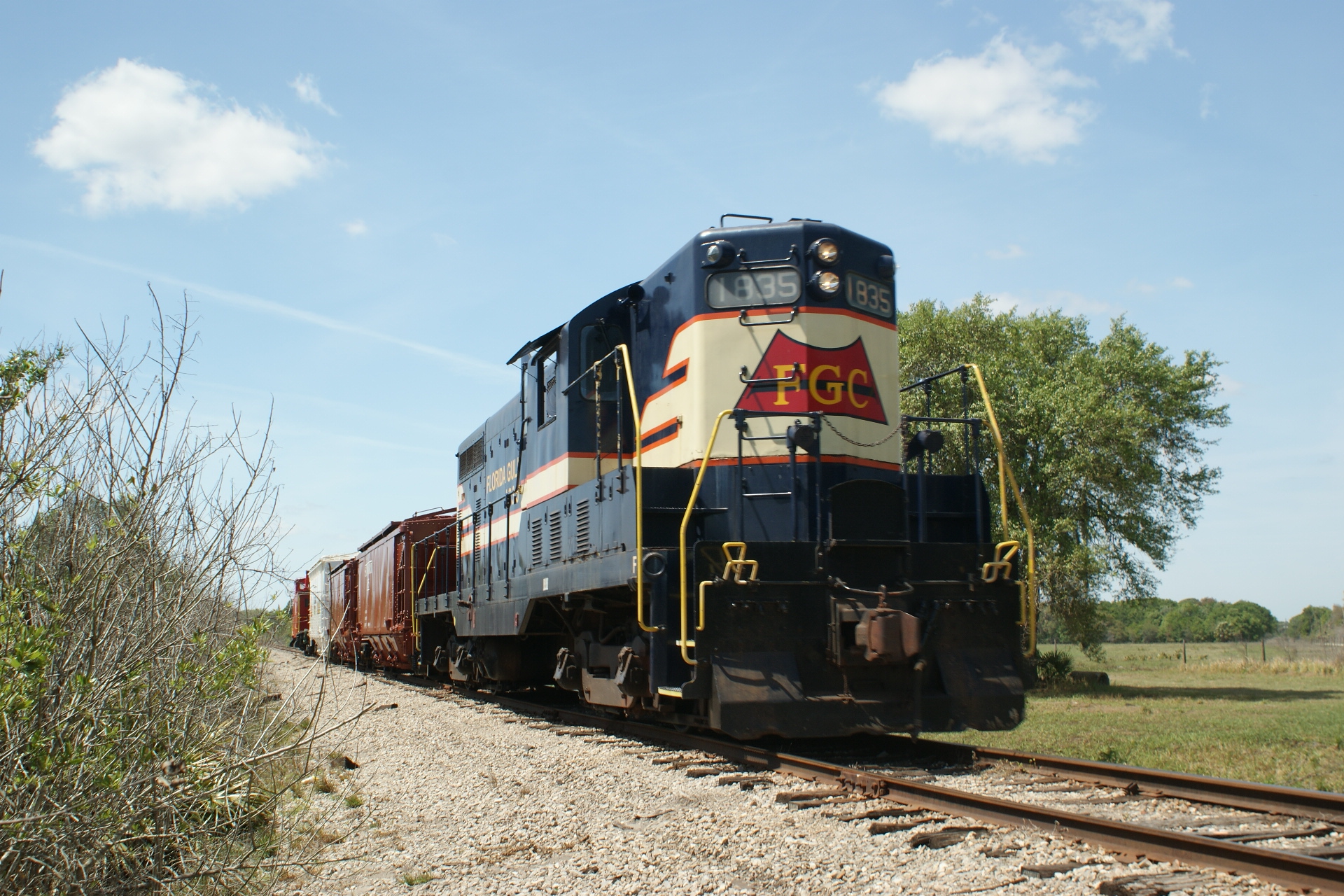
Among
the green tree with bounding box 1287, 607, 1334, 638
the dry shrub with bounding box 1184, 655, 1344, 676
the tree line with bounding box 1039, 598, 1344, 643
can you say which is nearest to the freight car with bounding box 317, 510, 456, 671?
the dry shrub with bounding box 1184, 655, 1344, 676

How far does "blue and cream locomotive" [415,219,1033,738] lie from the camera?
6.34 meters

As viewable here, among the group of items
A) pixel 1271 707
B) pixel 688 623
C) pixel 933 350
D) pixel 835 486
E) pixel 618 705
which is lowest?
pixel 1271 707

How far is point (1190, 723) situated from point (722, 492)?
7.22m

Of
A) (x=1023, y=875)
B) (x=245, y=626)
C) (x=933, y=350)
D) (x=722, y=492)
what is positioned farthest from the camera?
(x=933, y=350)

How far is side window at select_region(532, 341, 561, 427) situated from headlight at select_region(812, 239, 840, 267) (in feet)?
9.07

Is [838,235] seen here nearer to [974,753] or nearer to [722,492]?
[722,492]

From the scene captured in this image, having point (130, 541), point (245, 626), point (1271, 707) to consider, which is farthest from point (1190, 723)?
point (130, 541)

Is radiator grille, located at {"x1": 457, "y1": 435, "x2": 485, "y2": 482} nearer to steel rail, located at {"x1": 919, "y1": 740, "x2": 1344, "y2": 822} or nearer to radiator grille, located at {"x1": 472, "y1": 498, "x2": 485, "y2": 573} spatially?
radiator grille, located at {"x1": 472, "y1": 498, "x2": 485, "y2": 573}

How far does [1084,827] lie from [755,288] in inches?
171

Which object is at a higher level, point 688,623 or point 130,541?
point 130,541

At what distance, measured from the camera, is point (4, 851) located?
10.1 ft

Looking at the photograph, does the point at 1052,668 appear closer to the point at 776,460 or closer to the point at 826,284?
the point at 776,460

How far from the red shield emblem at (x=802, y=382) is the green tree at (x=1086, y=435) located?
Result: 11152 mm

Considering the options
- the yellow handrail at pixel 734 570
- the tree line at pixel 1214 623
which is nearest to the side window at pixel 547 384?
the yellow handrail at pixel 734 570
